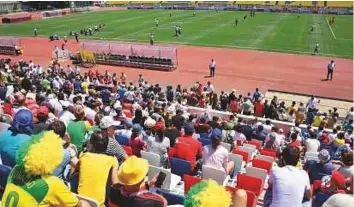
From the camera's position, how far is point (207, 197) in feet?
11.5

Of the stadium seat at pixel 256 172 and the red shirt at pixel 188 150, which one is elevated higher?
the red shirt at pixel 188 150

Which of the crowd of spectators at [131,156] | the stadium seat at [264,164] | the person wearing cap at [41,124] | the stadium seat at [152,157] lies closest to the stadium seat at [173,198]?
the crowd of spectators at [131,156]

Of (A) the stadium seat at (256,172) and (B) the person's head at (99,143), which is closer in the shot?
(B) the person's head at (99,143)

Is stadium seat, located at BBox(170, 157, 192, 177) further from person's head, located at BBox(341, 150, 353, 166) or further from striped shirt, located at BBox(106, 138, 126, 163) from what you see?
person's head, located at BBox(341, 150, 353, 166)

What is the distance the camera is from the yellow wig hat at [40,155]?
377cm

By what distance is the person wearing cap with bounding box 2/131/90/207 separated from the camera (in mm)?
3678

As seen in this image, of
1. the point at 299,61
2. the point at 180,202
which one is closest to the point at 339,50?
the point at 299,61

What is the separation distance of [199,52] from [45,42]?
19.9 meters

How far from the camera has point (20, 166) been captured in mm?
3830

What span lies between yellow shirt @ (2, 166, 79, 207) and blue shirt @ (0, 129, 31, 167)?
206 cm

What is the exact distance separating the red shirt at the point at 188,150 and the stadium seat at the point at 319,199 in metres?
2.51

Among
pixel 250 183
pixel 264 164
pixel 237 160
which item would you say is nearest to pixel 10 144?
pixel 250 183

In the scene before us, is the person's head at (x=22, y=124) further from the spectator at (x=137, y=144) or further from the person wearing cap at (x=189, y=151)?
the person wearing cap at (x=189, y=151)

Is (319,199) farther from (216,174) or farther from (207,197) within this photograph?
(207,197)
